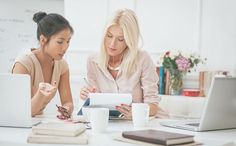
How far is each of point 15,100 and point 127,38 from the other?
3.13 feet

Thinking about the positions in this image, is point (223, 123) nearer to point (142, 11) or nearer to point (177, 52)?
point (177, 52)

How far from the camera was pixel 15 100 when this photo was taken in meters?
1.80

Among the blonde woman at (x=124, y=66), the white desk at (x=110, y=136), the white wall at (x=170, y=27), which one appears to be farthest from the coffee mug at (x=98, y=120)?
the white wall at (x=170, y=27)

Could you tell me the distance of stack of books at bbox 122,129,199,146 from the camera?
4.66ft

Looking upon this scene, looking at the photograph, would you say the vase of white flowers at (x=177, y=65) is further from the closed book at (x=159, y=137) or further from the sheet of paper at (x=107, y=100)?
the closed book at (x=159, y=137)

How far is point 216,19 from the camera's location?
397cm

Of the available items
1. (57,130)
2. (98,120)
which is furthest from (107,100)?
(57,130)

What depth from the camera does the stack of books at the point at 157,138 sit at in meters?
1.42

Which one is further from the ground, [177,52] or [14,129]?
[177,52]

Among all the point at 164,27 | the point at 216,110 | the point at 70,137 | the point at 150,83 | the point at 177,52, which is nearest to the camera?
the point at 70,137

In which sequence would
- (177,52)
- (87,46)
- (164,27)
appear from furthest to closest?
1. (87,46)
2. (164,27)
3. (177,52)

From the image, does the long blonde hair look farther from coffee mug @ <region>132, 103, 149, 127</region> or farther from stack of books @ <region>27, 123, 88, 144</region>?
stack of books @ <region>27, 123, 88, 144</region>

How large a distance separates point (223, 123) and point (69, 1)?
3.10 m

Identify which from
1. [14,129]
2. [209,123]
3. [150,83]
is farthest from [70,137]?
[150,83]
